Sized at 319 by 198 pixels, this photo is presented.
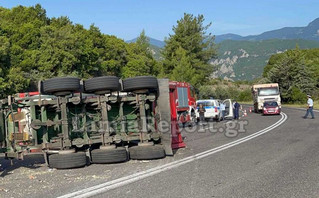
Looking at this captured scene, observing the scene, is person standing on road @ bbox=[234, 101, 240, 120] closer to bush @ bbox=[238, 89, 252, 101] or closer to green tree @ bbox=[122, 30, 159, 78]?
green tree @ bbox=[122, 30, 159, 78]

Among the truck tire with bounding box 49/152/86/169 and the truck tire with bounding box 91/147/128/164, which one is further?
the truck tire with bounding box 91/147/128/164

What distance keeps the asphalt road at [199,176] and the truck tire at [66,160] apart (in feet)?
0.52

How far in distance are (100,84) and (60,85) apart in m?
0.99

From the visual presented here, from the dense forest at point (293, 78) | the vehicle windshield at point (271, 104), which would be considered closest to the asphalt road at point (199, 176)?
the vehicle windshield at point (271, 104)

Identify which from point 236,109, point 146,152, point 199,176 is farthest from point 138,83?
point 236,109

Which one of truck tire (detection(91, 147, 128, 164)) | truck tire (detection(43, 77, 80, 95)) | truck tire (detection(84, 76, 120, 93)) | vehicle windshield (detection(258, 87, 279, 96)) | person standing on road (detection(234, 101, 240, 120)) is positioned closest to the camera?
truck tire (detection(43, 77, 80, 95))

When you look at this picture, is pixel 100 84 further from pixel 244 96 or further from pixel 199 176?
pixel 244 96

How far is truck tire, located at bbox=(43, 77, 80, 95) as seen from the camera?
8.58 metres

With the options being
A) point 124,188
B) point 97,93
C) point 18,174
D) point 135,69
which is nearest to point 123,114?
point 97,93

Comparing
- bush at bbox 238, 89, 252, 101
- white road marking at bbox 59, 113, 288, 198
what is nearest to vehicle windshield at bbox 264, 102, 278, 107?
white road marking at bbox 59, 113, 288, 198

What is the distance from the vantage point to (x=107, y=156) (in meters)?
8.72

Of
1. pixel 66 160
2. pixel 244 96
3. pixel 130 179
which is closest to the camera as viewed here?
pixel 130 179

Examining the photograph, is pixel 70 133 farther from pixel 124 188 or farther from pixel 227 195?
pixel 227 195

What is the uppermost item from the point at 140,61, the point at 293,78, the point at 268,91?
the point at 140,61
